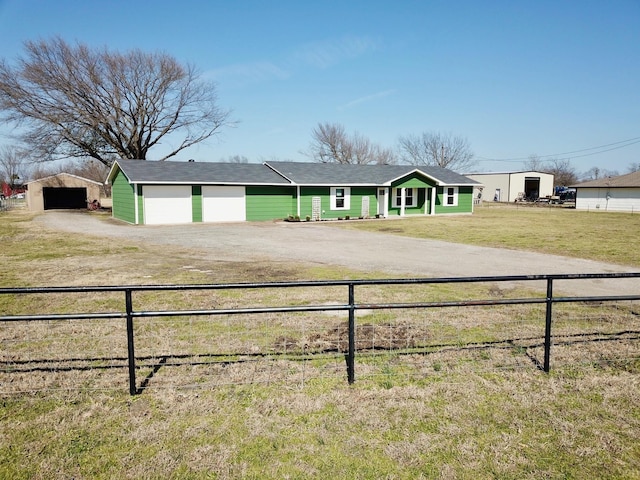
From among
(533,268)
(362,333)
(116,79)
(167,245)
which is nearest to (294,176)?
(167,245)

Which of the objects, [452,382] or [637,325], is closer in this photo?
[452,382]

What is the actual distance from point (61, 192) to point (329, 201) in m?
28.7

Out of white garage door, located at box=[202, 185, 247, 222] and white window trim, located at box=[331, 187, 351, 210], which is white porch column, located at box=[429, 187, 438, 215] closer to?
white window trim, located at box=[331, 187, 351, 210]

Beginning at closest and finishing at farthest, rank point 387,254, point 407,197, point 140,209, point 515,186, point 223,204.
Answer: point 387,254 < point 140,209 < point 223,204 < point 407,197 < point 515,186

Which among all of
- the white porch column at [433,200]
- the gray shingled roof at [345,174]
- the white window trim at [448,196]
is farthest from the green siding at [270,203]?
the white window trim at [448,196]

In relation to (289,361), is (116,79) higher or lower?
higher

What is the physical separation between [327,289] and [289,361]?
391cm


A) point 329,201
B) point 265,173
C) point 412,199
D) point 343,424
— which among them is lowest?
point 343,424

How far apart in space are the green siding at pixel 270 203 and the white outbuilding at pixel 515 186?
39.1 meters

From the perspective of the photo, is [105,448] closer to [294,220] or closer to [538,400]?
[538,400]

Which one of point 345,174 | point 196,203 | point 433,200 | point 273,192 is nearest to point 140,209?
point 196,203

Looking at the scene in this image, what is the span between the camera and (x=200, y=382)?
14.5 ft

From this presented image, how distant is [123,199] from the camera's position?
2988 centimetres

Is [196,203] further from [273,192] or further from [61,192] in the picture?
[61,192]
